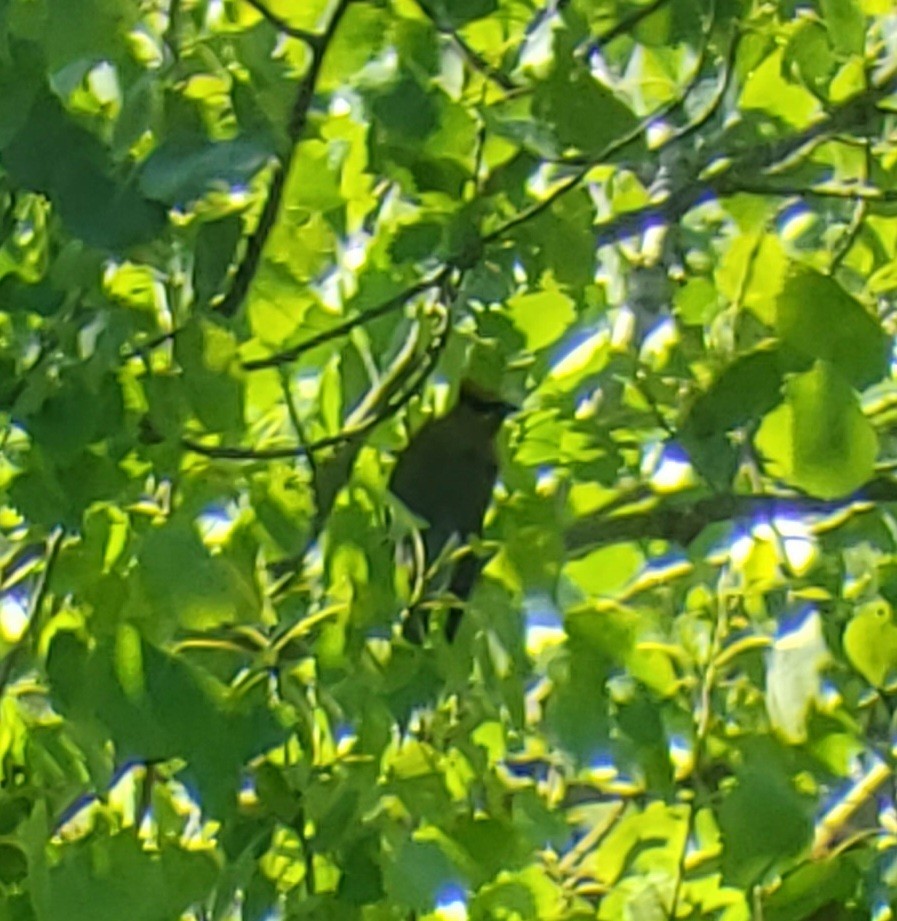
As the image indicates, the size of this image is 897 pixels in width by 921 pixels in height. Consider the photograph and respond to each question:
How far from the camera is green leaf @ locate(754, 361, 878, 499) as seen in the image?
515 millimetres

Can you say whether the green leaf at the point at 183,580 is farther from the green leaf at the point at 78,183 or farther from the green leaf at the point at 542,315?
the green leaf at the point at 542,315

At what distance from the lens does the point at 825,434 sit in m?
0.52

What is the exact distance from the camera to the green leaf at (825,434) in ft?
1.69

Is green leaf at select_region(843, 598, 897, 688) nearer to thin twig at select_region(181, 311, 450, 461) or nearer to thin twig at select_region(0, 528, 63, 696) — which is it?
thin twig at select_region(181, 311, 450, 461)

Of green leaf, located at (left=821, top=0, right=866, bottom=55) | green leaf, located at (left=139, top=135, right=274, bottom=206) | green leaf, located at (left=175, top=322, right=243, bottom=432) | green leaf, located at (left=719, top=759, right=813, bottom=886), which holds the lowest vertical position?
green leaf, located at (left=719, top=759, right=813, bottom=886)

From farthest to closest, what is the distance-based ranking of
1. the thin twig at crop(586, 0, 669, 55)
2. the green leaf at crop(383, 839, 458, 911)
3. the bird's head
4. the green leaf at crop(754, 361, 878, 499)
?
the bird's head → the thin twig at crop(586, 0, 669, 55) → the green leaf at crop(383, 839, 458, 911) → the green leaf at crop(754, 361, 878, 499)

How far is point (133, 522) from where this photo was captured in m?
0.74

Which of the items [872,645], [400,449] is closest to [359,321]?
[400,449]

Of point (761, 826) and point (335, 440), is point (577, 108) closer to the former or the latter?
point (335, 440)

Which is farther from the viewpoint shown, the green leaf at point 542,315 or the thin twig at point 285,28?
the green leaf at point 542,315

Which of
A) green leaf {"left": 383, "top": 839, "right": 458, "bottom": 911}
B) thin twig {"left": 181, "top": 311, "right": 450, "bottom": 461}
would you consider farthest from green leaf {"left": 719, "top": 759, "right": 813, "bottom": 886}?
thin twig {"left": 181, "top": 311, "right": 450, "bottom": 461}

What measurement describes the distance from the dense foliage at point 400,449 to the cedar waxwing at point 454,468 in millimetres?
45

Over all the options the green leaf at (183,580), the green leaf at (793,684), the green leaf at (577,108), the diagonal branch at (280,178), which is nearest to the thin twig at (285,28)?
the diagonal branch at (280,178)

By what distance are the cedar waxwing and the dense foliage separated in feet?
0.15
